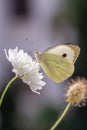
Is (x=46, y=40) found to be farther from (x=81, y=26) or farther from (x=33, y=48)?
(x=33, y=48)

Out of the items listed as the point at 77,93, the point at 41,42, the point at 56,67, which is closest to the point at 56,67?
the point at 56,67

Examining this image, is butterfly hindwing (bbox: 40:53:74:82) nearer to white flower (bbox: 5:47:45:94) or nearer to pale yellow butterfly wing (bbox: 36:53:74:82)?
pale yellow butterfly wing (bbox: 36:53:74:82)

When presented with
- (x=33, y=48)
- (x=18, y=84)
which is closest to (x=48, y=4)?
(x=18, y=84)

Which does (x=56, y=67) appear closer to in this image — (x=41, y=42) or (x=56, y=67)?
(x=56, y=67)

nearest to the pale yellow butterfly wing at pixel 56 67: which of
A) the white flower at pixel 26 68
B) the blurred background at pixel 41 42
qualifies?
the white flower at pixel 26 68

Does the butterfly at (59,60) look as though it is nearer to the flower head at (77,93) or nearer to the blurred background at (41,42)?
the flower head at (77,93)

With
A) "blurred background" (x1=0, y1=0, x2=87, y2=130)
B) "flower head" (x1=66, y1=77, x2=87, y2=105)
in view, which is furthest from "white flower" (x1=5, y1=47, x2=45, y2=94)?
"blurred background" (x1=0, y1=0, x2=87, y2=130)

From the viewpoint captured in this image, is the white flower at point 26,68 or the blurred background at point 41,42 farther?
the blurred background at point 41,42
